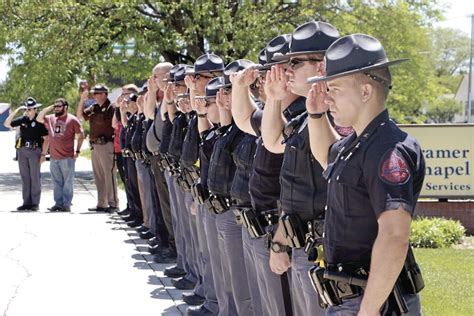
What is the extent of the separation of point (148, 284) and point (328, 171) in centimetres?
562

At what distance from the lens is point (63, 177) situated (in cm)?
1602

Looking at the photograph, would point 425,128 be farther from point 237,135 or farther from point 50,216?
point 237,135

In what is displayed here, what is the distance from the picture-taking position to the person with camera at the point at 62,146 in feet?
52.0

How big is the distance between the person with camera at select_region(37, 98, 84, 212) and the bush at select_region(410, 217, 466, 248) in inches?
260

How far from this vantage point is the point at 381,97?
3.50 m

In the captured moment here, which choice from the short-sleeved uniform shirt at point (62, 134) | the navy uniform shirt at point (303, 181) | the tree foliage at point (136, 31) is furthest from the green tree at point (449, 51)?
the navy uniform shirt at point (303, 181)

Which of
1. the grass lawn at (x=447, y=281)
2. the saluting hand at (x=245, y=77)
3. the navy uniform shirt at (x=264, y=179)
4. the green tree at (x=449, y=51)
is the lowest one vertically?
the grass lawn at (x=447, y=281)

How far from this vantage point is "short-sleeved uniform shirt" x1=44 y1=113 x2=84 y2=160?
15.9m

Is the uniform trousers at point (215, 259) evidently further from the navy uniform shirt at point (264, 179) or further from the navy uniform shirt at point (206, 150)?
the navy uniform shirt at point (264, 179)

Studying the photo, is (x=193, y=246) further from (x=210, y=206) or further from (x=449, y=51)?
(x=449, y=51)

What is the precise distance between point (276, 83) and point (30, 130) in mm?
11777

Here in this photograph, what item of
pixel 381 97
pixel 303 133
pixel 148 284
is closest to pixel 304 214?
pixel 303 133

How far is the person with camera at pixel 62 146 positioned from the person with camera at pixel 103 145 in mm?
301

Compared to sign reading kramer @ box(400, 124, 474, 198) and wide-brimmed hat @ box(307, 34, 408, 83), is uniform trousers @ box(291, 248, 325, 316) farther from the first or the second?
sign reading kramer @ box(400, 124, 474, 198)
